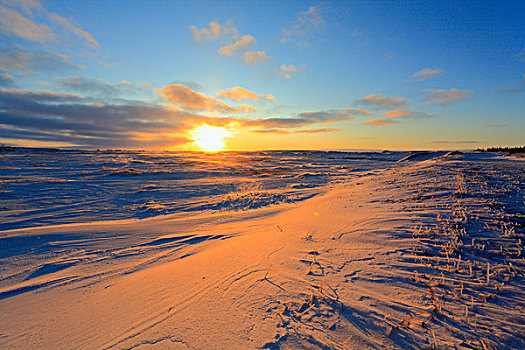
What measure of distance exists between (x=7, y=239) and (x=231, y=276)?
6.31 metres

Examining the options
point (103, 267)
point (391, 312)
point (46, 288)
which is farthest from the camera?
point (103, 267)

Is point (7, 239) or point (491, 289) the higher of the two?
point (491, 289)

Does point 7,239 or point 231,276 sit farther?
point 7,239

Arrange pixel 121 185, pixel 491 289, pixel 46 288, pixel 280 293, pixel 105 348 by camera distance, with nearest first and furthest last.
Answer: pixel 105 348
pixel 491 289
pixel 280 293
pixel 46 288
pixel 121 185

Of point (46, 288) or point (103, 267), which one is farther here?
point (103, 267)

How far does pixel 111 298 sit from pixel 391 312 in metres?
3.95

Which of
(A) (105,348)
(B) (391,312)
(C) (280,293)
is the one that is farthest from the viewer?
(C) (280,293)

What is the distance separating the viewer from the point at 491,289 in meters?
2.82

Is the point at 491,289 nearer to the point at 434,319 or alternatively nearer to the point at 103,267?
the point at 434,319

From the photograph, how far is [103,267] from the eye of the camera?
14.5ft

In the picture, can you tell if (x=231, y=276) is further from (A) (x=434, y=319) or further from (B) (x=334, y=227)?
(B) (x=334, y=227)

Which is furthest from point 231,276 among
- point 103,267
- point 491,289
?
point 491,289

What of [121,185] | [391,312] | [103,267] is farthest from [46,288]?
[121,185]

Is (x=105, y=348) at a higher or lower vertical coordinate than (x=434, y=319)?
lower
